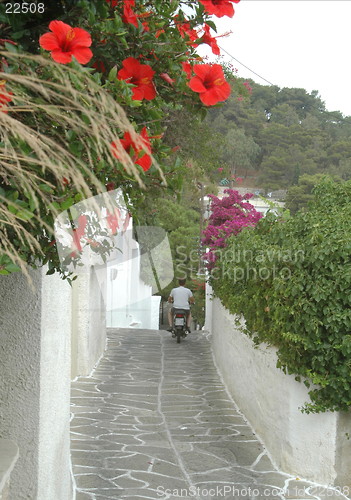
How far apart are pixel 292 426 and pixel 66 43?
3837 mm

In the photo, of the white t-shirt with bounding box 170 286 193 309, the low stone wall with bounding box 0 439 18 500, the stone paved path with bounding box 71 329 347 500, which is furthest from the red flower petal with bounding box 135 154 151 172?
the white t-shirt with bounding box 170 286 193 309

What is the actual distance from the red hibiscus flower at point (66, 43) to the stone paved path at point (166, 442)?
352 centimetres

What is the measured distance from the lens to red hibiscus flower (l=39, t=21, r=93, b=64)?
1.52 metres

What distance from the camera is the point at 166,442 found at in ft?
17.1

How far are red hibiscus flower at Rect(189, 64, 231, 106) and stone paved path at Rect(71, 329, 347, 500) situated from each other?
3348 millimetres

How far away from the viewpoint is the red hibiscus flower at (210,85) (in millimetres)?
1806

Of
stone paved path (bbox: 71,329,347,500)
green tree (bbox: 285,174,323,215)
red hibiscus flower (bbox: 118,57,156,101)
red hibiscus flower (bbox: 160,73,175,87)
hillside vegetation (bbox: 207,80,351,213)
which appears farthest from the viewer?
hillside vegetation (bbox: 207,80,351,213)

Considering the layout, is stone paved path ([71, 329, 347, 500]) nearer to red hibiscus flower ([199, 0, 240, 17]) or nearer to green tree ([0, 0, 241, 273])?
green tree ([0, 0, 241, 273])

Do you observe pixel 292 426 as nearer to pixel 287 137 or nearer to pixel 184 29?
pixel 184 29

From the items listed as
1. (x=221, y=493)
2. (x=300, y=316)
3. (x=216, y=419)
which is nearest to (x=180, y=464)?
(x=221, y=493)

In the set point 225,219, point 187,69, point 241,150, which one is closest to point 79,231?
point 187,69

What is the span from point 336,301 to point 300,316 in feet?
1.04

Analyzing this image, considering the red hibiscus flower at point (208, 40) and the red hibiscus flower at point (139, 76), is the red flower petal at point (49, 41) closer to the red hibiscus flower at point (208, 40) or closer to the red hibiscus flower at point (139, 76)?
the red hibiscus flower at point (139, 76)

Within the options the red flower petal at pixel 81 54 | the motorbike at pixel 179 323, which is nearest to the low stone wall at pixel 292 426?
the red flower petal at pixel 81 54
